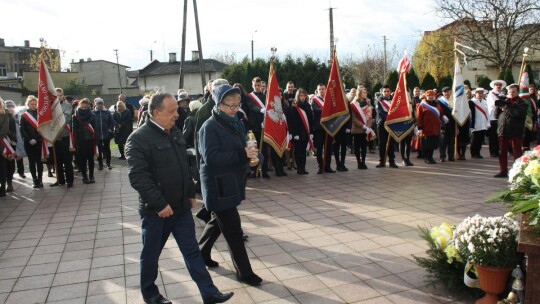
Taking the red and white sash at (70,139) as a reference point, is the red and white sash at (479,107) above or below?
above

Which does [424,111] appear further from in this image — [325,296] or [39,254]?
[39,254]

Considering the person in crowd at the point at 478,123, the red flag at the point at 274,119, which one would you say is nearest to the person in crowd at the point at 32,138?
the red flag at the point at 274,119

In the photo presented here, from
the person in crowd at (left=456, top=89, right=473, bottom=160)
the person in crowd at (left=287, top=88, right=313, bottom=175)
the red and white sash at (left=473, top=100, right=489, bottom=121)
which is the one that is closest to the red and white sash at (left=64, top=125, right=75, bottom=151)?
the person in crowd at (left=287, top=88, right=313, bottom=175)

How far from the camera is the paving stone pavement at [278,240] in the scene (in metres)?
4.18

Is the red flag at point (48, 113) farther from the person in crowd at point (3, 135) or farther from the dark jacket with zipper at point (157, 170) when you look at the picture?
the dark jacket with zipper at point (157, 170)

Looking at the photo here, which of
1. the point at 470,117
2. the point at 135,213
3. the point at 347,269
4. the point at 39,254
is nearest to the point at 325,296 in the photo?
the point at 347,269

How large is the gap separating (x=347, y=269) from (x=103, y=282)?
242cm

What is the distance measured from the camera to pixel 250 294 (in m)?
4.07

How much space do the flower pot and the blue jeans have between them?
210cm

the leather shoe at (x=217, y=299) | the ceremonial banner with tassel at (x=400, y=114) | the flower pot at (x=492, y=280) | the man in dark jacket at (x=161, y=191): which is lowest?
the leather shoe at (x=217, y=299)

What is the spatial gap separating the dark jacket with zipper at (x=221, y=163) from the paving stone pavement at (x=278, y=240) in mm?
866

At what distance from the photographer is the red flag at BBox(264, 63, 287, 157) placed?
9336 mm

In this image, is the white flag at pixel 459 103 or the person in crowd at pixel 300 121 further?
the white flag at pixel 459 103

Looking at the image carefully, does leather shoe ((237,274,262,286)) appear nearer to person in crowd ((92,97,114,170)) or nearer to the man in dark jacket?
the man in dark jacket
